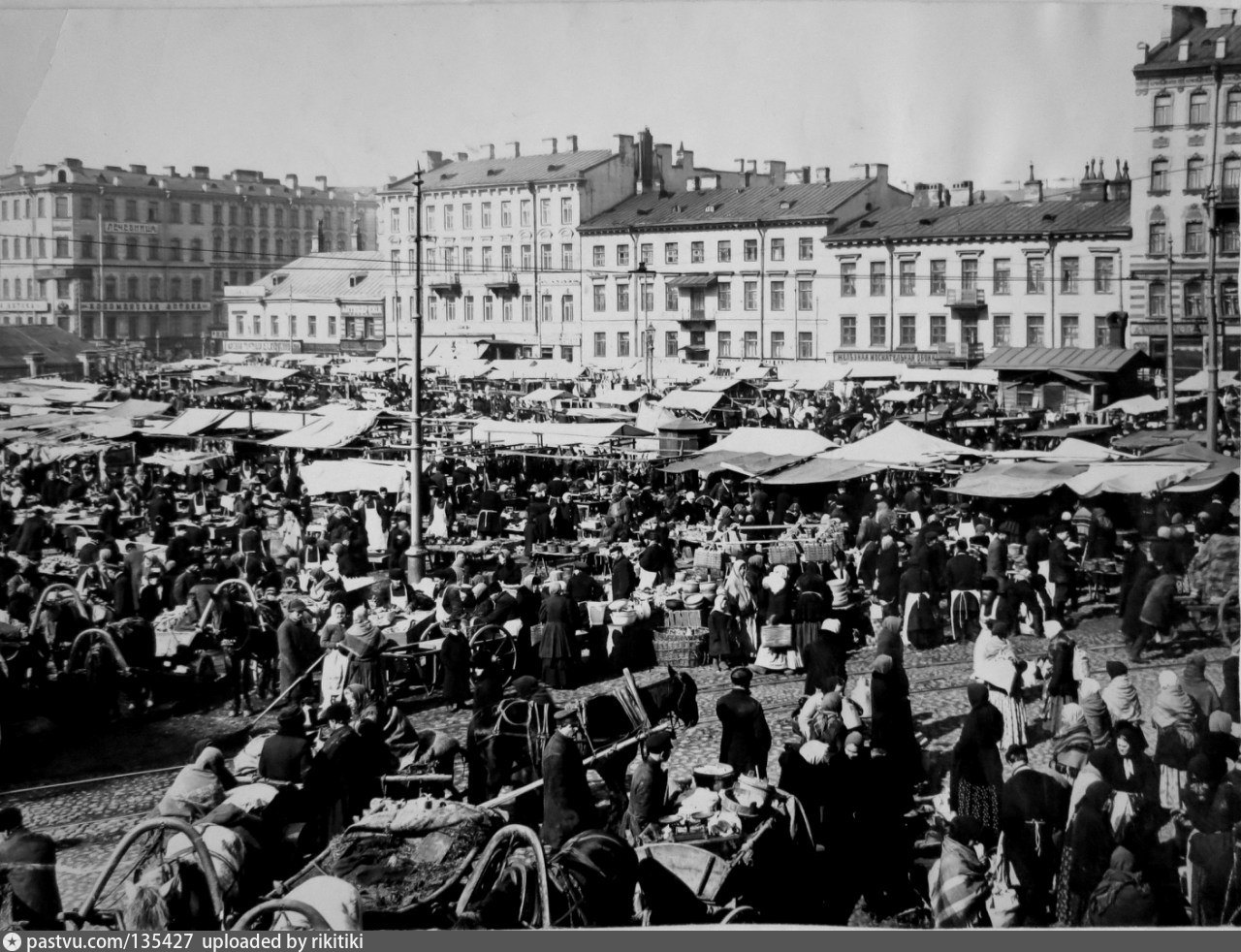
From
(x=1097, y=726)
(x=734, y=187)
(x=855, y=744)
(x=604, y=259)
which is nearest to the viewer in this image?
(x=855, y=744)

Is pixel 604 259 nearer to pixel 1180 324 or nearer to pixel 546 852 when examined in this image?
pixel 1180 324

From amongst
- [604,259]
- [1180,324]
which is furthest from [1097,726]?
[604,259]

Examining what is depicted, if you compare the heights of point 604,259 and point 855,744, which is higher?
point 604,259

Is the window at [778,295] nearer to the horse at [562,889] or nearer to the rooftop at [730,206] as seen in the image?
the rooftop at [730,206]

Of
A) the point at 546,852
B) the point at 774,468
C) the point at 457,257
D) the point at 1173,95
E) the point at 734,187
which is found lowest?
the point at 546,852

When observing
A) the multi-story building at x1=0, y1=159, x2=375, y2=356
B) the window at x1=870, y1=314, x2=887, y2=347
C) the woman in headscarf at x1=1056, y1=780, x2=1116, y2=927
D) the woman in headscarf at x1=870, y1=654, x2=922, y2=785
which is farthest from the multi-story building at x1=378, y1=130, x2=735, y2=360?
the woman in headscarf at x1=1056, y1=780, x2=1116, y2=927

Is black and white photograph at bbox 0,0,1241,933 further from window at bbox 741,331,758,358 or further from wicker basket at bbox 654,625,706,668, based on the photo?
window at bbox 741,331,758,358
